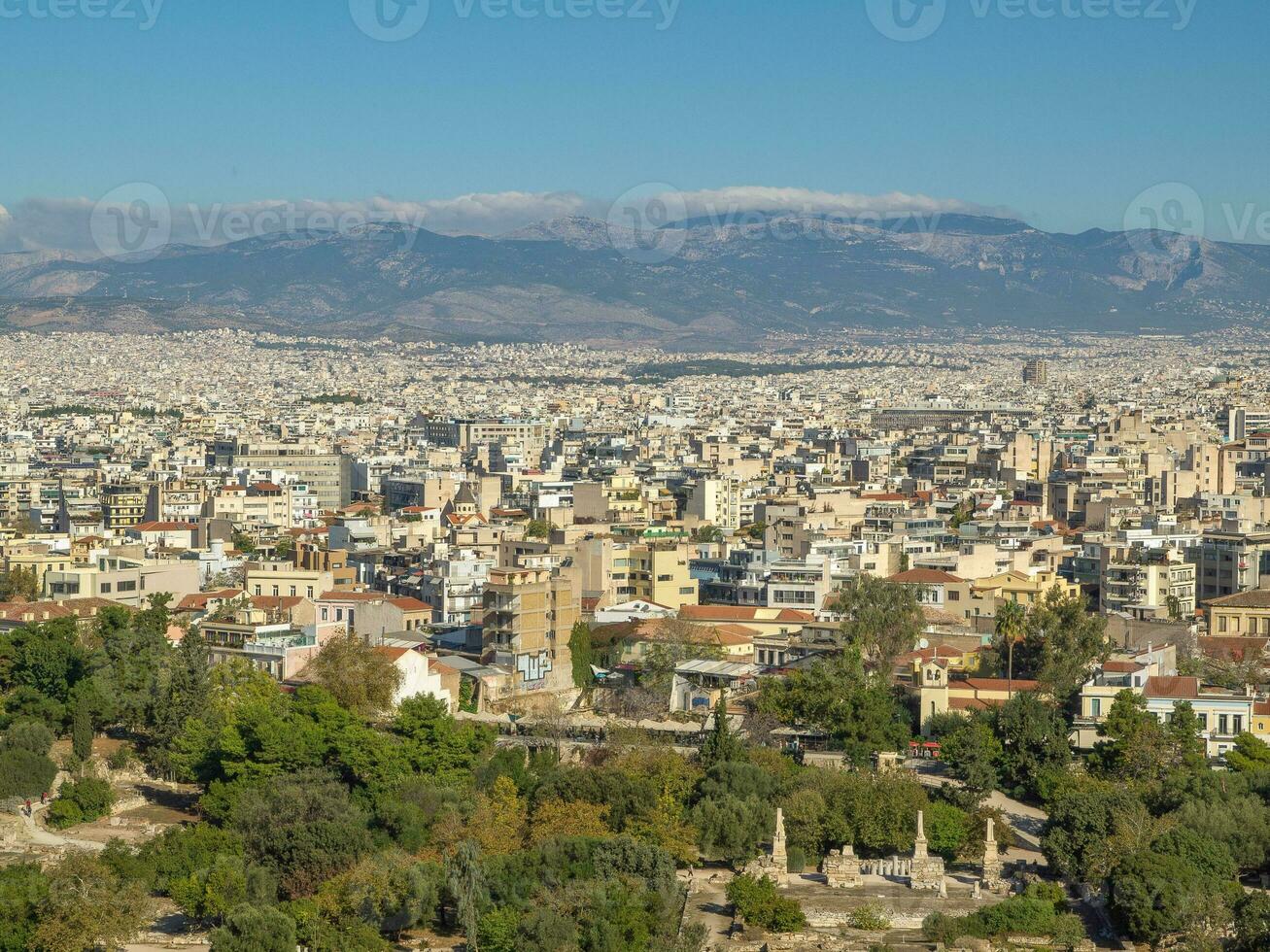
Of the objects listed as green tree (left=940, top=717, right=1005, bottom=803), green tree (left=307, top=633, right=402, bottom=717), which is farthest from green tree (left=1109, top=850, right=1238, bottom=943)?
green tree (left=307, top=633, right=402, bottom=717)

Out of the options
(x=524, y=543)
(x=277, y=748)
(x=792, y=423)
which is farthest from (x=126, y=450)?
(x=277, y=748)

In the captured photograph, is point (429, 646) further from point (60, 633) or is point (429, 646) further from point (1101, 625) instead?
point (1101, 625)

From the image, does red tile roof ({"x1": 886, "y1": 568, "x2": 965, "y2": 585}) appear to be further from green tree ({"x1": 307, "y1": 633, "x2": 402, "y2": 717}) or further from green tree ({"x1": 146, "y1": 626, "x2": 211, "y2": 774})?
green tree ({"x1": 146, "y1": 626, "x2": 211, "y2": 774})

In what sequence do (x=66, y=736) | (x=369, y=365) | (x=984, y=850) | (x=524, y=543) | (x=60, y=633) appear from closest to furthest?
1. (x=984, y=850)
2. (x=66, y=736)
3. (x=60, y=633)
4. (x=524, y=543)
5. (x=369, y=365)

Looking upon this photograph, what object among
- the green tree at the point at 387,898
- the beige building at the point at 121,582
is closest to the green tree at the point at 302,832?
the green tree at the point at 387,898

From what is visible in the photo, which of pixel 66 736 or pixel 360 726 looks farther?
pixel 66 736

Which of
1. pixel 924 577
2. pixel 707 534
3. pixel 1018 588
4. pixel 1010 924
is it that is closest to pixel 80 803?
pixel 1010 924

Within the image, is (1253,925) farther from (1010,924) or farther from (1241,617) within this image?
(1241,617)
